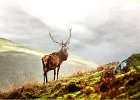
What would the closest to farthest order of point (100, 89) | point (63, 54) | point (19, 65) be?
point (100, 89) < point (63, 54) < point (19, 65)

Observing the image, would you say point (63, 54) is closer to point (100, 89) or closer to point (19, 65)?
point (100, 89)

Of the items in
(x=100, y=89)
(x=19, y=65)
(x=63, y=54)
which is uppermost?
(x=19, y=65)

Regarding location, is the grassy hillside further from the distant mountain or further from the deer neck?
the distant mountain

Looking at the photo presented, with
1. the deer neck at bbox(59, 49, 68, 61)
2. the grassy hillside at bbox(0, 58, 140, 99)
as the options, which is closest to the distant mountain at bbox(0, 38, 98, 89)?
the deer neck at bbox(59, 49, 68, 61)

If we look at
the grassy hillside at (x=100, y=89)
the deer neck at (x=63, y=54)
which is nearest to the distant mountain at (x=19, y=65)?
the deer neck at (x=63, y=54)

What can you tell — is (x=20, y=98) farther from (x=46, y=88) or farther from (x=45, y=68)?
(x=45, y=68)

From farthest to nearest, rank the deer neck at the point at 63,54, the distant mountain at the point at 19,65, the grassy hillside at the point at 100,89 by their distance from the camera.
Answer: the distant mountain at the point at 19,65 < the deer neck at the point at 63,54 < the grassy hillside at the point at 100,89

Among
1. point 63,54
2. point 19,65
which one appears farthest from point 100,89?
point 19,65

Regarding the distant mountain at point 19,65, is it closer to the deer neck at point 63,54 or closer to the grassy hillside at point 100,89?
the deer neck at point 63,54

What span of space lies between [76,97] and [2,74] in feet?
148

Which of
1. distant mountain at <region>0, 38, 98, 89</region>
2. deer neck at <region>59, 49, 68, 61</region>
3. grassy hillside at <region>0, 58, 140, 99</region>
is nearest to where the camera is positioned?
grassy hillside at <region>0, 58, 140, 99</region>

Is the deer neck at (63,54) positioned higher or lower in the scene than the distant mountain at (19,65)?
lower

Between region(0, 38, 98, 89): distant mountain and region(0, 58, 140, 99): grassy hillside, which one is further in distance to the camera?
region(0, 38, 98, 89): distant mountain

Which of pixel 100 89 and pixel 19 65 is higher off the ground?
→ pixel 19 65
